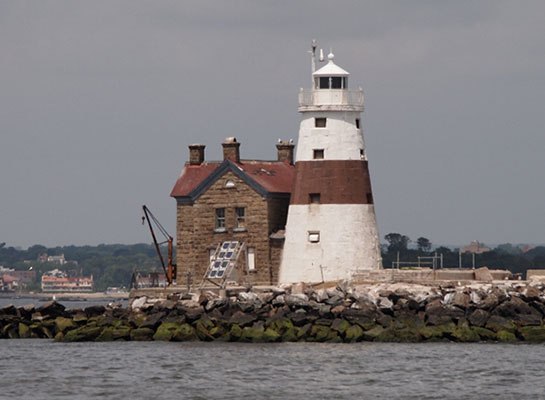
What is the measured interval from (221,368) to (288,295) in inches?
277

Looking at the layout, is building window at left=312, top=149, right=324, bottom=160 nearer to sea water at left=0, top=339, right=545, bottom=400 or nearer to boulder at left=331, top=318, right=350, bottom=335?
boulder at left=331, top=318, right=350, bottom=335

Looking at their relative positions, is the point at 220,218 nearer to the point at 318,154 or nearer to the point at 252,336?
the point at 318,154

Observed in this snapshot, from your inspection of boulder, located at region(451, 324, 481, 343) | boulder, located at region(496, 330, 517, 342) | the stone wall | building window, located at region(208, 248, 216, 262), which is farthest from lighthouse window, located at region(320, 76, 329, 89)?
boulder, located at region(496, 330, 517, 342)

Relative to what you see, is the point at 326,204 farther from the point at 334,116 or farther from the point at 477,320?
the point at 477,320

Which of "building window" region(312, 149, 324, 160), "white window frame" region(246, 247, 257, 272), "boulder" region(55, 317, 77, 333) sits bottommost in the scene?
"boulder" region(55, 317, 77, 333)

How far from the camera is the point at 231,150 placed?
52781 millimetres

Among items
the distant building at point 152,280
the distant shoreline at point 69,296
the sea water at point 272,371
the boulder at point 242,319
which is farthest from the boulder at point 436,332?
the distant shoreline at point 69,296

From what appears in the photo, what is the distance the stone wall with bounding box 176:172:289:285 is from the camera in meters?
51.8

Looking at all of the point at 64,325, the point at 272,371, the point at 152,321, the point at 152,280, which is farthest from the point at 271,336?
the point at 152,280

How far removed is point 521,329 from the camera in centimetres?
4534

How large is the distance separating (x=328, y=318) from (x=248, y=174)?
651cm

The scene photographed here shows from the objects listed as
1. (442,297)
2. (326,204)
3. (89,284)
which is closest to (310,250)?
(326,204)

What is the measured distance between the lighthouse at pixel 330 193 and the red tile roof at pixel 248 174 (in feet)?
4.43

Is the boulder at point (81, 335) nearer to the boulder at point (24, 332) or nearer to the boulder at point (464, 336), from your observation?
the boulder at point (24, 332)
